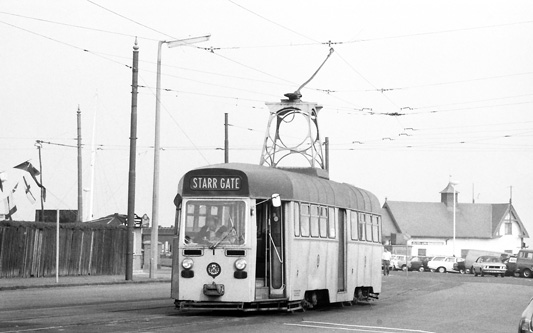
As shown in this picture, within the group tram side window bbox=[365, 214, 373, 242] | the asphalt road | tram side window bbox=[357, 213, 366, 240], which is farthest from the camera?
tram side window bbox=[365, 214, 373, 242]

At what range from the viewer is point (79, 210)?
183 feet

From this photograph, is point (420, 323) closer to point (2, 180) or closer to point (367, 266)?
point (367, 266)

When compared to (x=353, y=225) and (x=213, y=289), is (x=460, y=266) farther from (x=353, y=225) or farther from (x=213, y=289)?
(x=213, y=289)

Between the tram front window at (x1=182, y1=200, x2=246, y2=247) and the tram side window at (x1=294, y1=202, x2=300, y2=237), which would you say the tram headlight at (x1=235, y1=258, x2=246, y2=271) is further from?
the tram side window at (x1=294, y1=202, x2=300, y2=237)

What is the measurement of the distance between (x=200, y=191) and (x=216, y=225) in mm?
750

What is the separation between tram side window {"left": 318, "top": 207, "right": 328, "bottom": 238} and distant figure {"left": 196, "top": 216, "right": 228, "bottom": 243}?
3428 millimetres

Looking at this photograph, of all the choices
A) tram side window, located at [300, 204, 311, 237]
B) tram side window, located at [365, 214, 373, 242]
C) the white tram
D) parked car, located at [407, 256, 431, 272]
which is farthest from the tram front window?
parked car, located at [407, 256, 431, 272]

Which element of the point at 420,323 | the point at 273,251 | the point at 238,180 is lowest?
the point at 420,323

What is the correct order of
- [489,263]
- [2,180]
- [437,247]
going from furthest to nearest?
1. [437,247]
2. [489,263]
3. [2,180]

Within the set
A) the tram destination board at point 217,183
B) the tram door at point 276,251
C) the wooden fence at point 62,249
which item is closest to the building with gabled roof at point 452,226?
the wooden fence at point 62,249

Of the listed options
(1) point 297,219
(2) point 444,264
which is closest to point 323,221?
(1) point 297,219

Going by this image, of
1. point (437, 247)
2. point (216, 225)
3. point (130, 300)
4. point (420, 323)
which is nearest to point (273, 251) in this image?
point (216, 225)

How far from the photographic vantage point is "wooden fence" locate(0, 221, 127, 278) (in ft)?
124

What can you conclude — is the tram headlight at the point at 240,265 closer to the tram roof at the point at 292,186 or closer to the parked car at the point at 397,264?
the tram roof at the point at 292,186
